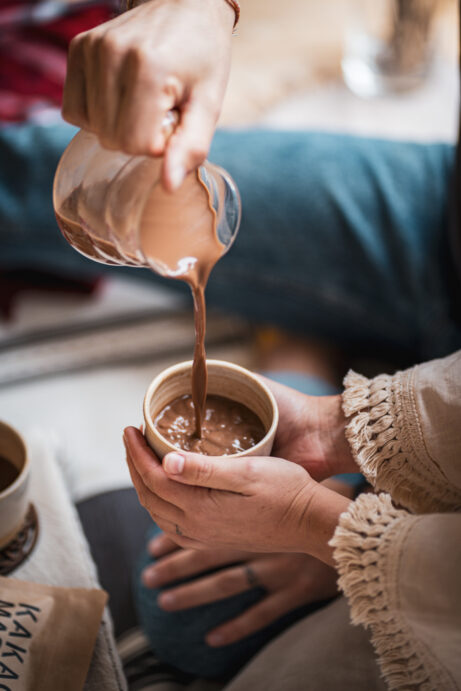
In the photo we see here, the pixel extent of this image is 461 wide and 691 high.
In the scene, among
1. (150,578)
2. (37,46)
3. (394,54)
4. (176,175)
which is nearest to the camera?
(176,175)

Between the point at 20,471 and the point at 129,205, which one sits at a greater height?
the point at 129,205

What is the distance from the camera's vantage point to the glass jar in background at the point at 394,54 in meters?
1.61

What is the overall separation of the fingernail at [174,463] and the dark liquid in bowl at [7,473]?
201 millimetres

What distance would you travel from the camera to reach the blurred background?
118 centimetres

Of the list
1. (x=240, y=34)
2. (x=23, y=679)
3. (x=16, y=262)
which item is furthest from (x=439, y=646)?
(x=240, y=34)

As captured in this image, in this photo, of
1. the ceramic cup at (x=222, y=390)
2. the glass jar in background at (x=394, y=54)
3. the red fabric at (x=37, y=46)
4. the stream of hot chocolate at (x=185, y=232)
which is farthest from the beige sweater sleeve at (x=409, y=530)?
the glass jar in background at (x=394, y=54)

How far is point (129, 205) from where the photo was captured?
0.56m

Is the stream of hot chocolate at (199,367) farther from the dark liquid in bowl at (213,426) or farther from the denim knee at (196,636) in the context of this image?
the denim knee at (196,636)

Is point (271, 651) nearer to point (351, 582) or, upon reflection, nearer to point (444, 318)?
point (351, 582)

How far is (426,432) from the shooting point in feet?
2.25

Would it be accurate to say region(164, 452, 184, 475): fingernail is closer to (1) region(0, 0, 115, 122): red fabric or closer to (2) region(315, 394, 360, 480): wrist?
(2) region(315, 394, 360, 480): wrist

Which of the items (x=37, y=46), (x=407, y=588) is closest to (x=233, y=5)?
(x=407, y=588)

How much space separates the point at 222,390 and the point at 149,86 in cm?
38

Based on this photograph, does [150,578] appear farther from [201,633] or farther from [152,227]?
[152,227]
